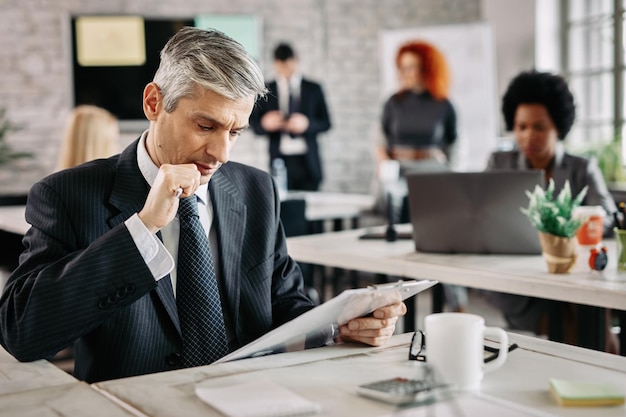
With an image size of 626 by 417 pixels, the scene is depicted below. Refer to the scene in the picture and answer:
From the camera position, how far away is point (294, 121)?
6668mm

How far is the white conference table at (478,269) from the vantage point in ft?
6.95

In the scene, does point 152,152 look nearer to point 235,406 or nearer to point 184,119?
point 184,119

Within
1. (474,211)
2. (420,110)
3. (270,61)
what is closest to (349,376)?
(474,211)

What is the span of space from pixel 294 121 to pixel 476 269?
14.4 feet

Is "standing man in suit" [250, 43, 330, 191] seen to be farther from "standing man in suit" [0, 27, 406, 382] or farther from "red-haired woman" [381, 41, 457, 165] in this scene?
"standing man in suit" [0, 27, 406, 382]

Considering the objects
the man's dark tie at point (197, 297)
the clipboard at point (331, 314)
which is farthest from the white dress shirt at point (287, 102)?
the clipboard at point (331, 314)

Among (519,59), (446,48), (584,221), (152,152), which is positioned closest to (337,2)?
(446,48)

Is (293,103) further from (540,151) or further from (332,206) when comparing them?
(540,151)

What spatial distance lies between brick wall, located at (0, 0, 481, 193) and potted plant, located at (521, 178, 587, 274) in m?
5.16

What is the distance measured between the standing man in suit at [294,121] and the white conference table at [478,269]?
366 centimetres

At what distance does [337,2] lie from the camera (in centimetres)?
768

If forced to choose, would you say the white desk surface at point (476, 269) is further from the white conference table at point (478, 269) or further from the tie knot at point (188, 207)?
the tie knot at point (188, 207)

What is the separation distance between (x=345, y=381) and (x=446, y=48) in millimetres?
5930

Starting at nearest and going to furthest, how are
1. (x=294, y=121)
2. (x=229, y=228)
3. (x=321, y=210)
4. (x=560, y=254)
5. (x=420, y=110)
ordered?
1. (x=229, y=228)
2. (x=560, y=254)
3. (x=321, y=210)
4. (x=420, y=110)
5. (x=294, y=121)
